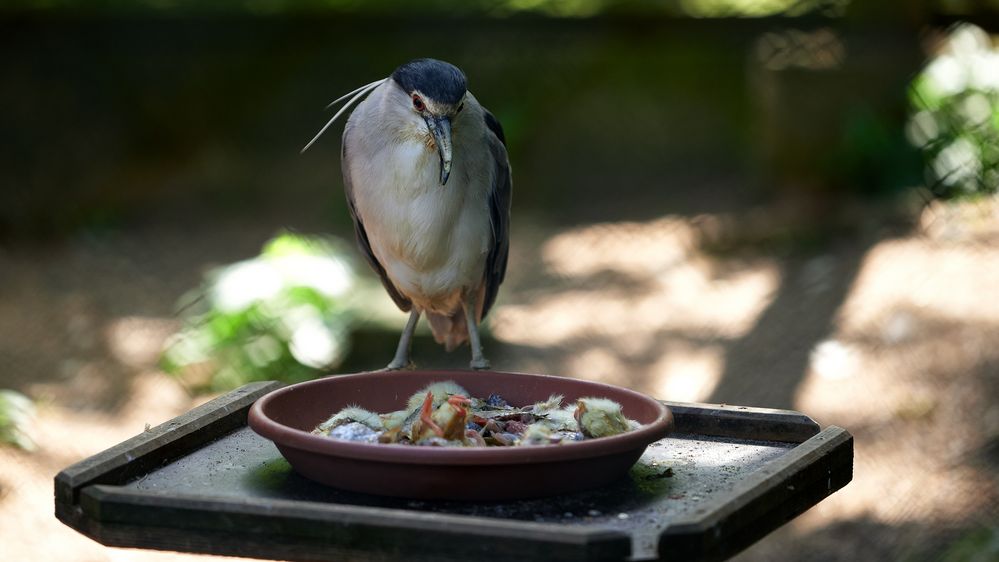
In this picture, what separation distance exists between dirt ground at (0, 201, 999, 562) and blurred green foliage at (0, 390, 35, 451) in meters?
0.07

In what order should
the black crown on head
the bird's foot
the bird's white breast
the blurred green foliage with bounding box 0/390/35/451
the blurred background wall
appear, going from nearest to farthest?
the black crown on head
the bird's white breast
the bird's foot
the blurred green foliage with bounding box 0/390/35/451
the blurred background wall

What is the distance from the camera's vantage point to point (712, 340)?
6.45m

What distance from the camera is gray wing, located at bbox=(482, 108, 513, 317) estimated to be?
3.56 m

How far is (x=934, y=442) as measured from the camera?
16.8 feet

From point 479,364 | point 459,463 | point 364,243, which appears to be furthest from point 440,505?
point 364,243

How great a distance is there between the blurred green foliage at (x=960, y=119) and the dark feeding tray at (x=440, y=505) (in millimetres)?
4544

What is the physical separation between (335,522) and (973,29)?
22.3 feet

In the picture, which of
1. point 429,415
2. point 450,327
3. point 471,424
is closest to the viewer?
point 429,415

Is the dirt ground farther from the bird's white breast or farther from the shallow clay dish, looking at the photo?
the shallow clay dish

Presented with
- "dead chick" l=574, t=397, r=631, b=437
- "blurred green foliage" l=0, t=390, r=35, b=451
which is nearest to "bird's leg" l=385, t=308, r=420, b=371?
"dead chick" l=574, t=397, r=631, b=437

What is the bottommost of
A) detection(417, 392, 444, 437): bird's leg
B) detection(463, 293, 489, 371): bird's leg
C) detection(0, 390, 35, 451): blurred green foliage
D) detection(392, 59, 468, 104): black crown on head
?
detection(0, 390, 35, 451): blurred green foliage

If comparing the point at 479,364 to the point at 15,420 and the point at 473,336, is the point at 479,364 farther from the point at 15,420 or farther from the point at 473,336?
the point at 15,420

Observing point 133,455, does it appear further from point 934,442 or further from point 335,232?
point 335,232

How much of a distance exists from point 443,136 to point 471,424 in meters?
0.76
